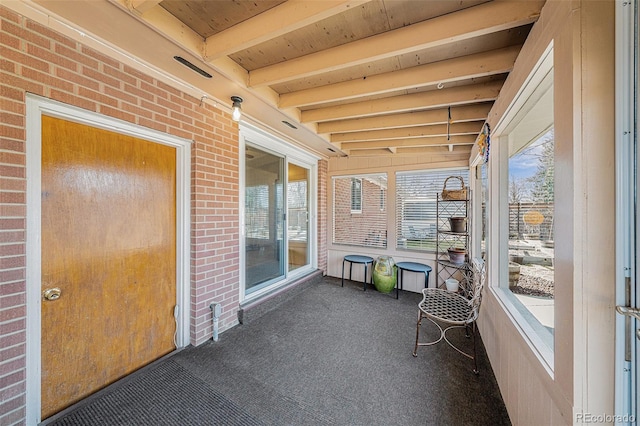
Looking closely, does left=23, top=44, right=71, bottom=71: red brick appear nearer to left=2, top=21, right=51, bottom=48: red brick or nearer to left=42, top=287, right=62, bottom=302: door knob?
left=2, top=21, right=51, bottom=48: red brick

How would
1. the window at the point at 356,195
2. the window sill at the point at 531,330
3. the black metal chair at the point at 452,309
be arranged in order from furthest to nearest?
the window at the point at 356,195 → the black metal chair at the point at 452,309 → the window sill at the point at 531,330

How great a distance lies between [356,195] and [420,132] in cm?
181

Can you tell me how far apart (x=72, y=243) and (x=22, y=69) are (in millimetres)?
1049

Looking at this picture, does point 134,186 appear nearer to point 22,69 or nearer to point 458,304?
point 22,69

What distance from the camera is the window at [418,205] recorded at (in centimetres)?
393

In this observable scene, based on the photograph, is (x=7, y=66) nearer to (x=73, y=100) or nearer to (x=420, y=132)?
(x=73, y=100)

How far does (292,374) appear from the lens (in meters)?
1.95

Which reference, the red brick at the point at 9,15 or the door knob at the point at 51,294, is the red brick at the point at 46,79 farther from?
the door knob at the point at 51,294

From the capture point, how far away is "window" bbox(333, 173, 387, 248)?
14.4 ft

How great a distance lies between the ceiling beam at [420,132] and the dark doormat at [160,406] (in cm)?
329

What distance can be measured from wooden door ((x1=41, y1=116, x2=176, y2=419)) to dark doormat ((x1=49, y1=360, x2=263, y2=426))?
146 mm

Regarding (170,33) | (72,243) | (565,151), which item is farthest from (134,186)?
(565,151)

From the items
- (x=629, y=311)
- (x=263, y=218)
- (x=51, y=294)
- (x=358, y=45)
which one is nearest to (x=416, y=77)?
(x=358, y=45)

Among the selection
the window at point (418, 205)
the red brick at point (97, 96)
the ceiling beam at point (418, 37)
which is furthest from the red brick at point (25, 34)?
the window at point (418, 205)
